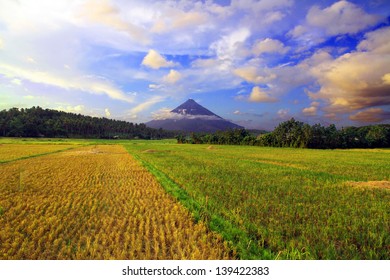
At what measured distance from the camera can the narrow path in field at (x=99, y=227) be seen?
21.5 ft

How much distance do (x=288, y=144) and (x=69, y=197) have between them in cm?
8387

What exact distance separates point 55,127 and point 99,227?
135 metres

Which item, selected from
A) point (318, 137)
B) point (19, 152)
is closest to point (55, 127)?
point (19, 152)

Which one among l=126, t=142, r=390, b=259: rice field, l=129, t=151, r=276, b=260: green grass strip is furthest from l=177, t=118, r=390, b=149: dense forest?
l=129, t=151, r=276, b=260: green grass strip

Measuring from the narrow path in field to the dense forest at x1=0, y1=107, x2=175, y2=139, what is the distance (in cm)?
12215

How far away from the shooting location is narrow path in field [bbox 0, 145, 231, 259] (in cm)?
655

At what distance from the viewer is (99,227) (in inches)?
333

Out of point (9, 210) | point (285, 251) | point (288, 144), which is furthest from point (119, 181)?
point (288, 144)

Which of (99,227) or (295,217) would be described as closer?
(99,227)

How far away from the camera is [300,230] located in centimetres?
783

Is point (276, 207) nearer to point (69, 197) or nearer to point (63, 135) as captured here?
point (69, 197)

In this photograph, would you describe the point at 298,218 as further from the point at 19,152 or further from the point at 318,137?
the point at 318,137

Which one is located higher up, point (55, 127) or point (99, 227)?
point (55, 127)

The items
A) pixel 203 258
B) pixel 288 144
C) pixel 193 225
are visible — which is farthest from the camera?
pixel 288 144
